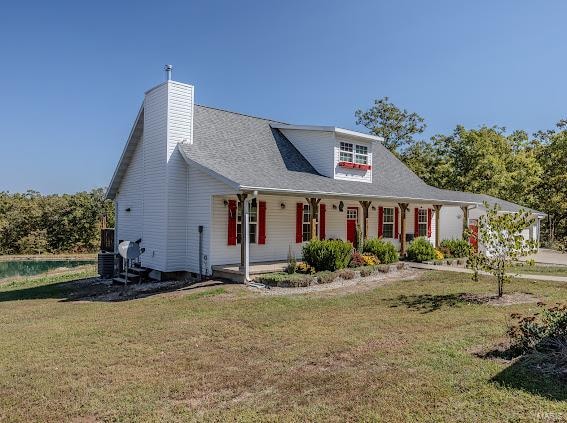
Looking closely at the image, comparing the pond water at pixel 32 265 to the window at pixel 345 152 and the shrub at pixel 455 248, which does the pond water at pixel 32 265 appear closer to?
the window at pixel 345 152

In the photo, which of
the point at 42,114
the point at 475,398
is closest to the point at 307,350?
the point at 475,398

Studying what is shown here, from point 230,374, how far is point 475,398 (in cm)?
311

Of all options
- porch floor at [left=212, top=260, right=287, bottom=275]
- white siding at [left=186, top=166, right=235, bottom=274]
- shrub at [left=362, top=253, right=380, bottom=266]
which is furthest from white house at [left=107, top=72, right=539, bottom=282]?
shrub at [left=362, top=253, right=380, bottom=266]

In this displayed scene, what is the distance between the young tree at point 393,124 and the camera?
3706 centimetres

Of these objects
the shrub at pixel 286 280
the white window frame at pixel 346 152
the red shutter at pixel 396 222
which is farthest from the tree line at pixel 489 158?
the shrub at pixel 286 280

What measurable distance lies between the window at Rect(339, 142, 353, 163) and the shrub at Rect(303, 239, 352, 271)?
5.15 meters

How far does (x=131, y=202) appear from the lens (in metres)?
17.5

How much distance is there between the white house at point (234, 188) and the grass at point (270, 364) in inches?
162

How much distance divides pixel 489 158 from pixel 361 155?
60.8ft

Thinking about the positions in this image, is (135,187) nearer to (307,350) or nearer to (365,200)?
(365,200)

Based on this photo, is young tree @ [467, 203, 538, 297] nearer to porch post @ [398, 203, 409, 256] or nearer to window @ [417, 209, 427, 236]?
porch post @ [398, 203, 409, 256]

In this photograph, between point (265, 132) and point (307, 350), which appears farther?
point (265, 132)

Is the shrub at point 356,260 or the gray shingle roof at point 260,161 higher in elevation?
the gray shingle roof at point 260,161

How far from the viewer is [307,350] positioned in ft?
21.2
